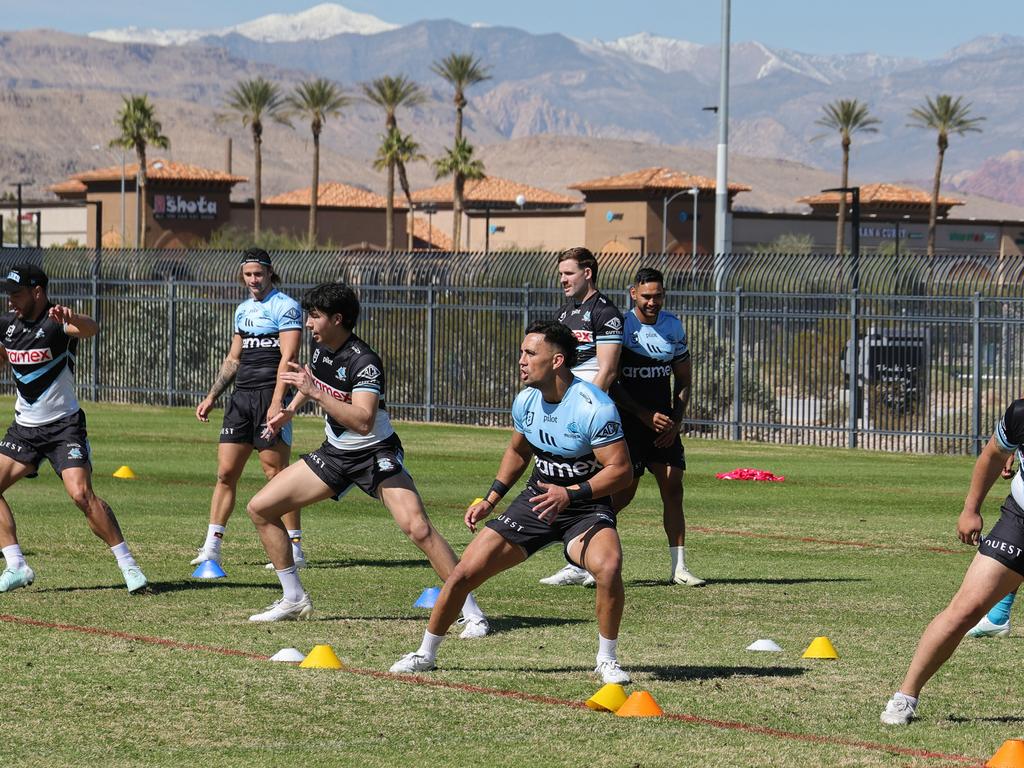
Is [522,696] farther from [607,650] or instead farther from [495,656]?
[495,656]

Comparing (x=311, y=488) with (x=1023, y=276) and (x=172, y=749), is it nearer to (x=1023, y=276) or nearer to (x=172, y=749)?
(x=172, y=749)

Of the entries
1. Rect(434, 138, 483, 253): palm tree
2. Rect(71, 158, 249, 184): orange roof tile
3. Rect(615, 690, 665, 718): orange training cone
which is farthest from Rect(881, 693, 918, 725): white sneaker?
Rect(71, 158, 249, 184): orange roof tile

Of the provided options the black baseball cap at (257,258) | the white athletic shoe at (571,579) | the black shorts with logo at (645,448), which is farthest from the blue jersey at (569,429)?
the black baseball cap at (257,258)

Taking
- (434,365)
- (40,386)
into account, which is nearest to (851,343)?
(434,365)

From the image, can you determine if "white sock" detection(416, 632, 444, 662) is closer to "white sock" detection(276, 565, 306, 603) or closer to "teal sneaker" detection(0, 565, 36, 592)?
"white sock" detection(276, 565, 306, 603)

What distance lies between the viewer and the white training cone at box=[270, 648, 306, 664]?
8.66m

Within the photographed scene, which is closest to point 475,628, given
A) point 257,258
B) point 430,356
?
point 257,258

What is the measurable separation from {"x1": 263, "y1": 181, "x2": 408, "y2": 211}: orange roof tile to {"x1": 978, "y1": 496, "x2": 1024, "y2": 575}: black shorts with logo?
100324 mm

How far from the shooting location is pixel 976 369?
23.3 meters

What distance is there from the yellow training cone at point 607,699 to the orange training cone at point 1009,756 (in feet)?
5.48

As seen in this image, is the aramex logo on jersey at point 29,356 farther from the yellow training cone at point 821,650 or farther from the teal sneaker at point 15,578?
the yellow training cone at point 821,650

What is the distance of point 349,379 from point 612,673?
230 centimetres

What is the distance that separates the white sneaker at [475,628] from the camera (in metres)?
9.41

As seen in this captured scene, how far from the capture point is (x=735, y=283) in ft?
85.1
